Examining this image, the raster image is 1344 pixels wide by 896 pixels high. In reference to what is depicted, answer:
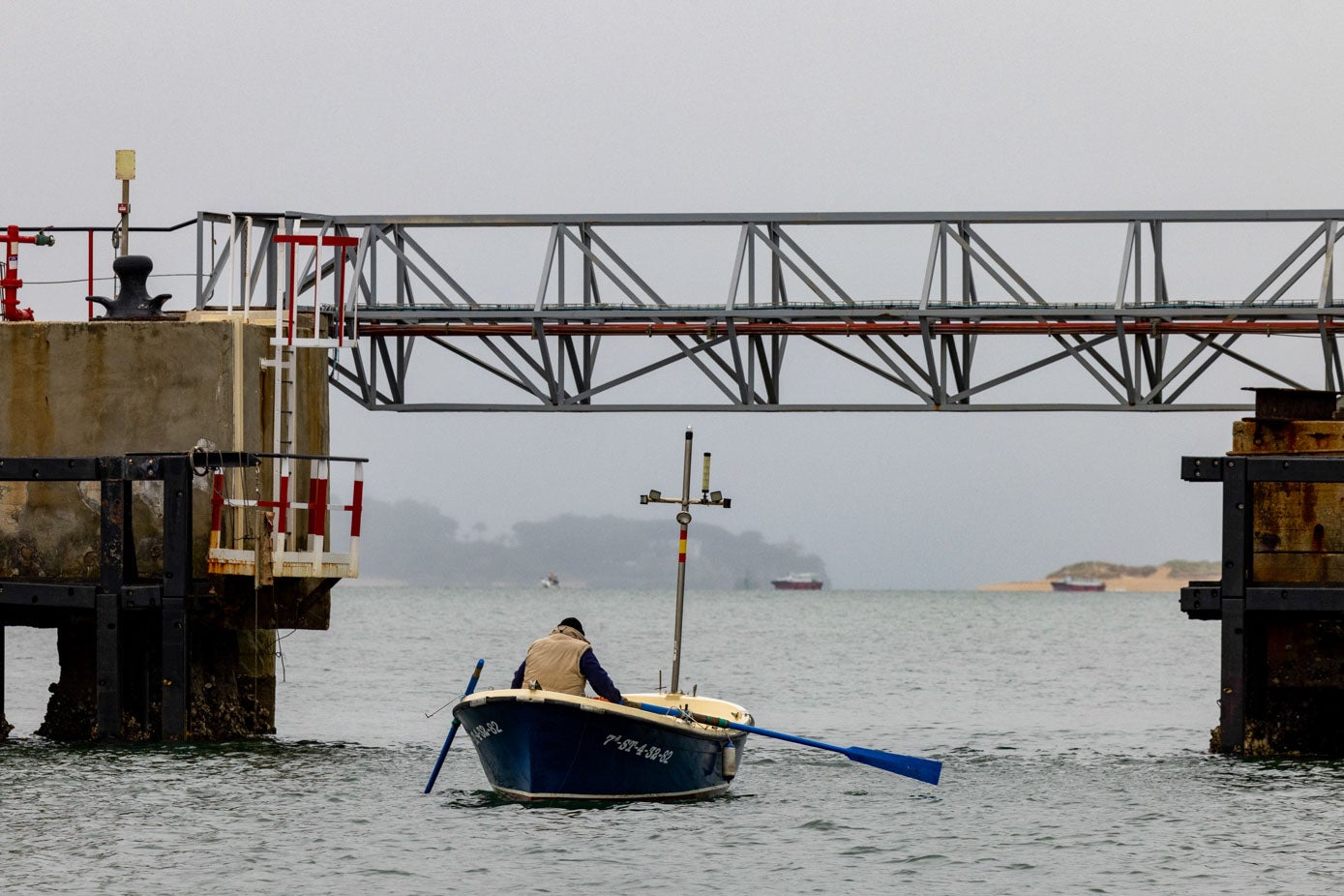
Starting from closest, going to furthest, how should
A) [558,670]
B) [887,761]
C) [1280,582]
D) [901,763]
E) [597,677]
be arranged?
[597,677] → [558,670] → [887,761] → [901,763] → [1280,582]

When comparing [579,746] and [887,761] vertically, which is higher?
[579,746]

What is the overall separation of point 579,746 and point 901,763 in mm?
4941

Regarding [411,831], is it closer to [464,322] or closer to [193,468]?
[193,468]

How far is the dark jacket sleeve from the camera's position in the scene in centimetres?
2125

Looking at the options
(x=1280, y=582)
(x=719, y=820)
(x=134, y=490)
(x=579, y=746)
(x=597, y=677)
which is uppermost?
(x=134, y=490)

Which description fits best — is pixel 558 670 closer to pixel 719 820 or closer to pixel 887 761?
pixel 719 820

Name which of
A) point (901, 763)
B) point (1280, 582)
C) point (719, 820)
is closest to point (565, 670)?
point (719, 820)

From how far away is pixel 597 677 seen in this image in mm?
21250

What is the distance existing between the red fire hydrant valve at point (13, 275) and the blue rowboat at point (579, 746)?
8414 millimetres

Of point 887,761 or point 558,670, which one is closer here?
point 558,670

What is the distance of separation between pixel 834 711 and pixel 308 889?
2508 centimetres

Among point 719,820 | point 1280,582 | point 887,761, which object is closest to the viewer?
point 719,820

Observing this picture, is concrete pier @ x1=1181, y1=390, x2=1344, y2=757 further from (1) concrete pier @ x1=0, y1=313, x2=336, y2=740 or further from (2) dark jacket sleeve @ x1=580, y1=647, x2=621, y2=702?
(1) concrete pier @ x1=0, y1=313, x2=336, y2=740

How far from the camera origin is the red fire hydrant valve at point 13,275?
26.5 meters
